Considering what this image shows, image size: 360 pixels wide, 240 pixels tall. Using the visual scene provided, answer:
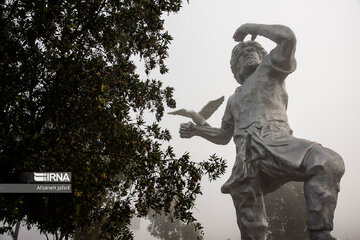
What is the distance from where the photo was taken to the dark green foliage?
20.4 m

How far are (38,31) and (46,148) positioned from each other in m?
1.44

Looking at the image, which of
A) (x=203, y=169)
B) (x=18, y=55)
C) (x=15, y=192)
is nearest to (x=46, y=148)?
(x=15, y=192)

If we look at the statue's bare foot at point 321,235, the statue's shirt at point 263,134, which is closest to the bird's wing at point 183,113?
the statue's shirt at point 263,134

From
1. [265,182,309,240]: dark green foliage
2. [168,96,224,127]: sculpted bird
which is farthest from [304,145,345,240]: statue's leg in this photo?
[265,182,309,240]: dark green foliage

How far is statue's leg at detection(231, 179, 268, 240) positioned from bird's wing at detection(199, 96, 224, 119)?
184cm

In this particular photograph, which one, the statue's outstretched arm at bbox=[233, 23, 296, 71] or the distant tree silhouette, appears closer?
the statue's outstretched arm at bbox=[233, 23, 296, 71]

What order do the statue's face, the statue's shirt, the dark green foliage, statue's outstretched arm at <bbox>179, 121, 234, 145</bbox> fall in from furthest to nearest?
the dark green foliage → statue's outstretched arm at <bbox>179, 121, 234, 145</bbox> → the statue's face → the statue's shirt

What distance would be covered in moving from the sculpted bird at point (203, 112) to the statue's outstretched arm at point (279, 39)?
1.51 metres

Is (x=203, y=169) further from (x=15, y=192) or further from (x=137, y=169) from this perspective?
(x=15, y=192)

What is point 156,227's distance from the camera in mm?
26141

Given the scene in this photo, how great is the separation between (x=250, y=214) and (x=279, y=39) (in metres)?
2.46

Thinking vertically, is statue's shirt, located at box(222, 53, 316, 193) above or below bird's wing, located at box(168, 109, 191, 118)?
below

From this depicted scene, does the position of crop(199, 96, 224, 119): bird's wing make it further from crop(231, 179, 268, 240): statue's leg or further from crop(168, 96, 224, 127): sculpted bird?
crop(231, 179, 268, 240): statue's leg

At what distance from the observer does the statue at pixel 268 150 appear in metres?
3.29
